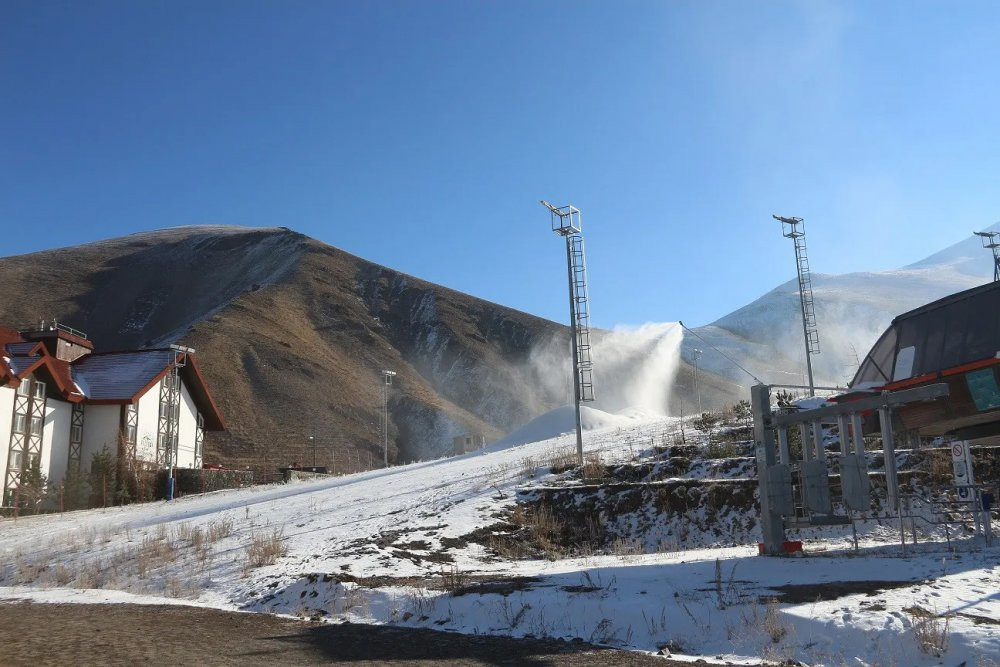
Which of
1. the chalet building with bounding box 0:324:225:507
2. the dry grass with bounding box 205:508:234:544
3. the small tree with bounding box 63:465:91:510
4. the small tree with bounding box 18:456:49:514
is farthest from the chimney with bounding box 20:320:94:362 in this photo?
the dry grass with bounding box 205:508:234:544

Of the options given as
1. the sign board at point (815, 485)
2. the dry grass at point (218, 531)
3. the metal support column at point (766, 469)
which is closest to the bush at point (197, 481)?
the dry grass at point (218, 531)

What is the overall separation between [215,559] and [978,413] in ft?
43.4

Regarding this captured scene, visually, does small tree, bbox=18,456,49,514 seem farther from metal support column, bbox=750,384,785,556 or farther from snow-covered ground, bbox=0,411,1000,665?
metal support column, bbox=750,384,785,556

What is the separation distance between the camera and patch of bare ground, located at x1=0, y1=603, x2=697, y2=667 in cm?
786

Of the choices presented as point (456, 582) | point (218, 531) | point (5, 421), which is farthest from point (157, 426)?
point (456, 582)

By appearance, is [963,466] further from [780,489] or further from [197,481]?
[197,481]

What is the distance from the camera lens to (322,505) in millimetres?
21094

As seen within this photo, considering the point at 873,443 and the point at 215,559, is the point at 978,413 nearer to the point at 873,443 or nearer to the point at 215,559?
the point at 873,443

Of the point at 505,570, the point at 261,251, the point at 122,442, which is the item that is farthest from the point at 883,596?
the point at 261,251

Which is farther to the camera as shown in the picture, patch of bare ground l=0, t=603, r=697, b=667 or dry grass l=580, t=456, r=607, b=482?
dry grass l=580, t=456, r=607, b=482

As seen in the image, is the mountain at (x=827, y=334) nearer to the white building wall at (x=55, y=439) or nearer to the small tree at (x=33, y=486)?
the white building wall at (x=55, y=439)

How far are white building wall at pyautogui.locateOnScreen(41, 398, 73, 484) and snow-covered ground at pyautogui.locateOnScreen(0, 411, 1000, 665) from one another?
22278mm

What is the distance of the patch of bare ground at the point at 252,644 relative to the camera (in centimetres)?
786

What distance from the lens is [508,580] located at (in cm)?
1146
